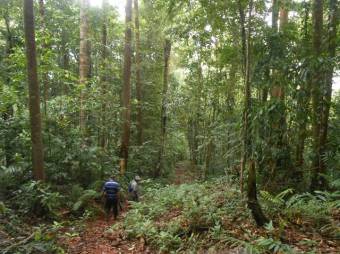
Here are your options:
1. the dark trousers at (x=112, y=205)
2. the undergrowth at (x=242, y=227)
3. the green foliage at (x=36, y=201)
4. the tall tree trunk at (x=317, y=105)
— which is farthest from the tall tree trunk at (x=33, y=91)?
the tall tree trunk at (x=317, y=105)

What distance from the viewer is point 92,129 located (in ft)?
49.4

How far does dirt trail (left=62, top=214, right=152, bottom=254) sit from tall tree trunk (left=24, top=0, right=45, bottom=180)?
224 centimetres

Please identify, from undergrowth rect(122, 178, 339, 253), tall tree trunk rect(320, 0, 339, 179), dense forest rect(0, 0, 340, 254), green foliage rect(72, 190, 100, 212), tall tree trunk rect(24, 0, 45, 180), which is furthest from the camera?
green foliage rect(72, 190, 100, 212)

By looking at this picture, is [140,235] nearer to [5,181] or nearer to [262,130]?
[262,130]

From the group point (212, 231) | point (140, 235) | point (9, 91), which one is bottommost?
point (140, 235)

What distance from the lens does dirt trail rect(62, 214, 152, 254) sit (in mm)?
7516

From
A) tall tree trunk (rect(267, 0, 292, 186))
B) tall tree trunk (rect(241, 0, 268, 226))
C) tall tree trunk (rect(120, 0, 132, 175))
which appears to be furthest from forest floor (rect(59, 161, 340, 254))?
tall tree trunk (rect(120, 0, 132, 175))

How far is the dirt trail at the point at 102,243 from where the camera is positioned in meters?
7.52

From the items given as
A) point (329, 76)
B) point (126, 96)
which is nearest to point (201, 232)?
point (329, 76)

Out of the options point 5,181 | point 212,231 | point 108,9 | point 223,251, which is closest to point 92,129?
point 5,181

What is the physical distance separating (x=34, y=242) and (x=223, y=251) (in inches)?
152

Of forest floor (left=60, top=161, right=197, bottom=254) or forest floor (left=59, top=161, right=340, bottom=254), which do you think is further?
forest floor (left=60, top=161, right=197, bottom=254)

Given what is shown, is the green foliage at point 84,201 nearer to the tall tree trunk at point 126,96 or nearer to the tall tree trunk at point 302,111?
the tall tree trunk at point 126,96

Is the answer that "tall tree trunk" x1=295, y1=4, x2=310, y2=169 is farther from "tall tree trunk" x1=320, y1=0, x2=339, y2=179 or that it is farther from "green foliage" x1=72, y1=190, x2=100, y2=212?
"green foliage" x1=72, y1=190, x2=100, y2=212
